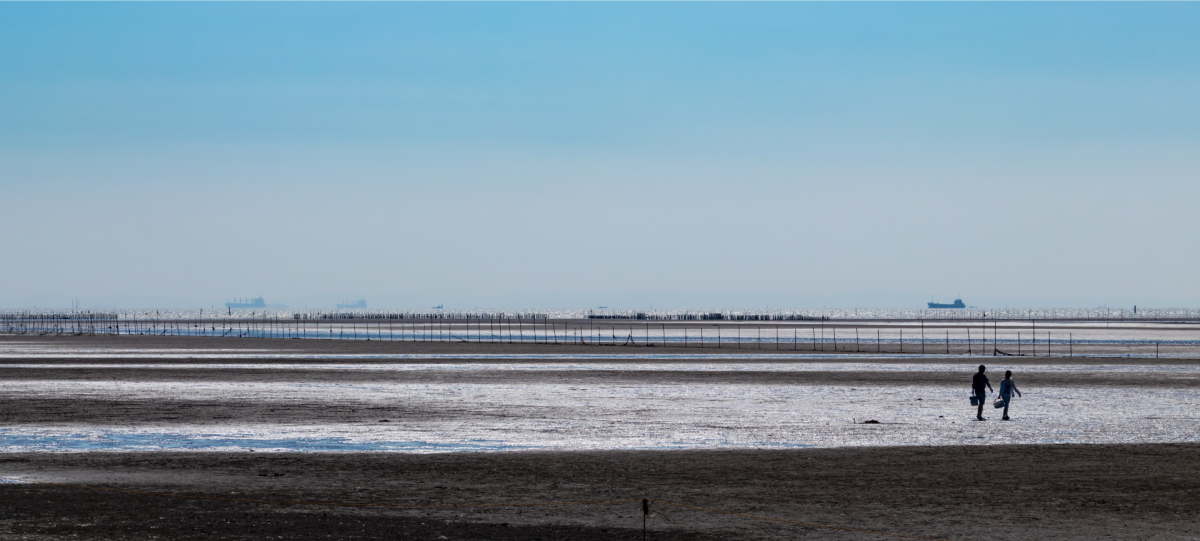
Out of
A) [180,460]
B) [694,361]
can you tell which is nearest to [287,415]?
[180,460]

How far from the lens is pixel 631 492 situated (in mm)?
18500

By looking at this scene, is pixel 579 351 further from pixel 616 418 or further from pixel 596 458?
pixel 596 458

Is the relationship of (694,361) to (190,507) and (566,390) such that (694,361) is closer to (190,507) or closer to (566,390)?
(566,390)

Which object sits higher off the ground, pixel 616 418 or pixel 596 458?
pixel 596 458

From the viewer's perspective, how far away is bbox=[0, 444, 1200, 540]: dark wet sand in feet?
50.0

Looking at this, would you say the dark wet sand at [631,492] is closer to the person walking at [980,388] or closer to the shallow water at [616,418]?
the shallow water at [616,418]

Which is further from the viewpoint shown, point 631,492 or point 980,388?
point 980,388

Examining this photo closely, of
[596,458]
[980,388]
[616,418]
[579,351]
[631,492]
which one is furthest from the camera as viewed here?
[579,351]

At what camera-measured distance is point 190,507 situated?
16.8 metres

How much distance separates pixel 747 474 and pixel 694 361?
4434 cm

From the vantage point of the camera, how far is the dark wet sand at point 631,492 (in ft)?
50.0

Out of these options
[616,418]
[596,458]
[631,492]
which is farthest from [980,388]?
[631,492]

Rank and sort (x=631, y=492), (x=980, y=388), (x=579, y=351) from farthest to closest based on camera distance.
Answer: (x=579, y=351), (x=980, y=388), (x=631, y=492)

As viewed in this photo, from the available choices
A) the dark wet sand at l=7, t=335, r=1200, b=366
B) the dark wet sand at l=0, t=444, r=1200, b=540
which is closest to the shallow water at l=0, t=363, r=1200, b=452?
the dark wet sand at l=0, t=444, r=1200, b=540
